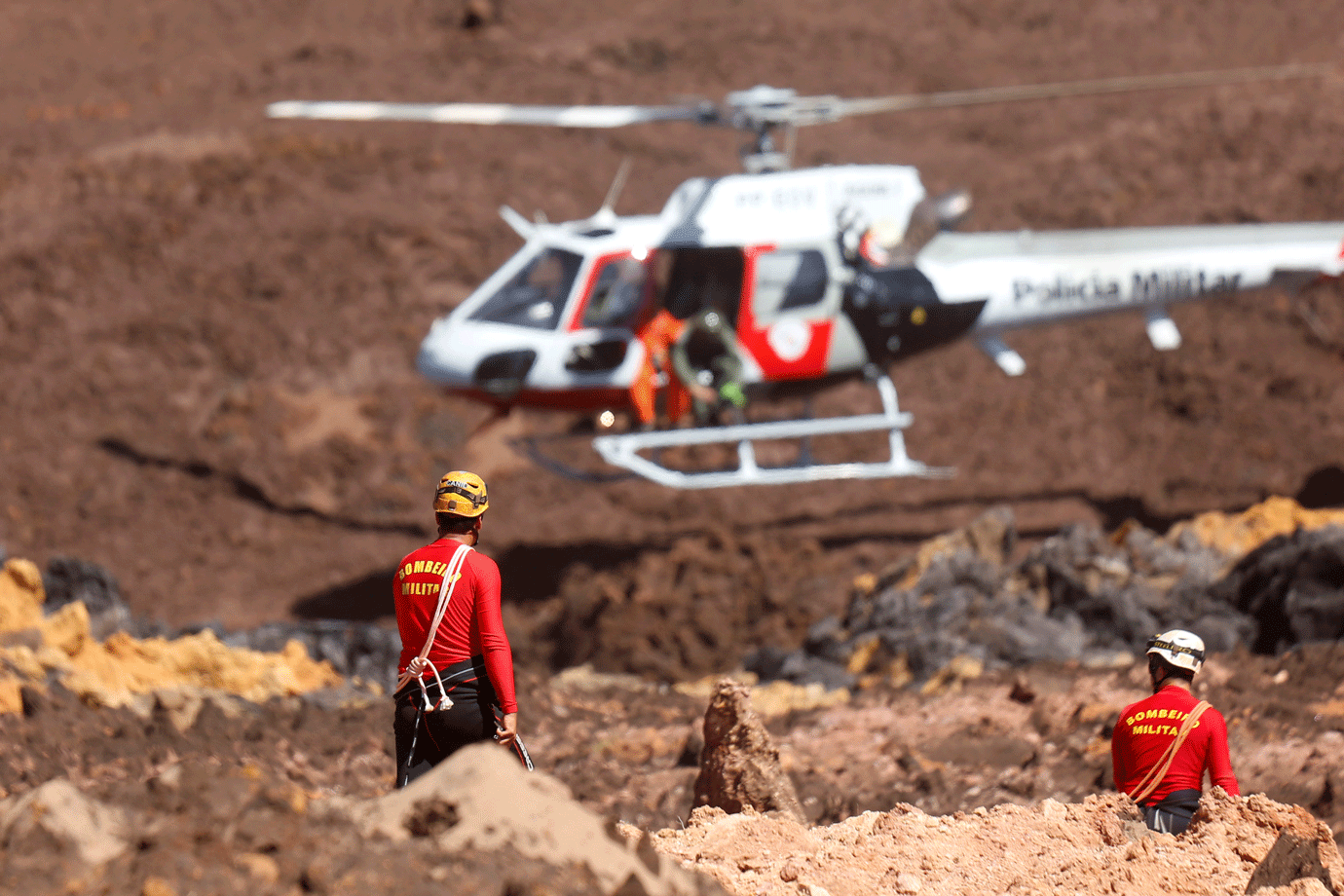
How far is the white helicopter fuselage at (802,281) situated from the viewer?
31.1 feet

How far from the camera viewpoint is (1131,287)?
10.4 m

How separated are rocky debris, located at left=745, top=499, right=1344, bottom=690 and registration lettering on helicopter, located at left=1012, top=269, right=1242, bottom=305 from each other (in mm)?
2246

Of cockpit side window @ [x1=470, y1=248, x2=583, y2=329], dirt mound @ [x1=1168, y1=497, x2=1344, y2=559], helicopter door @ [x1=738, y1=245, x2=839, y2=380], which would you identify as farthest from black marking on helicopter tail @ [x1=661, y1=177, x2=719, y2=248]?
dirt mound @ [x1=1168, y1=497, x2=1344, y2=559]

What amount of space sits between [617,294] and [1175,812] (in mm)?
6510

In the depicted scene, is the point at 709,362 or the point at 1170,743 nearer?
the point at 1170,743

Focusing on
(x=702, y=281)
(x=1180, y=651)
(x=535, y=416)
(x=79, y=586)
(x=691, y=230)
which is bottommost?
(x=79, y=586)

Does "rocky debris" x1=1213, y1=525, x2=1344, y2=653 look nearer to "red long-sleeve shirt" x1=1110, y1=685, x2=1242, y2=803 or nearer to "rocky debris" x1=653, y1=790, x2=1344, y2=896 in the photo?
"red long-sleeve shirt" x1=1110, y1=685, x2=1242, y2=803

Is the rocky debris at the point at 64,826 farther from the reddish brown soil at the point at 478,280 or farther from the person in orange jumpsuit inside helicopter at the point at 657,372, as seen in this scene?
the person in orange jumpsuit inside helicopter at the point at 657,372

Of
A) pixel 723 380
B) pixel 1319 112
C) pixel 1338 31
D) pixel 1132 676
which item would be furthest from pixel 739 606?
pixel 1338 31

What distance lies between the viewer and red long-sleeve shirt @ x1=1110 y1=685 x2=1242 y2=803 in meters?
3.76

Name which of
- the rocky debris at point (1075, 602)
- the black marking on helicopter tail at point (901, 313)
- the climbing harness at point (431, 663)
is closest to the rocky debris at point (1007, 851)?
the climbing harness at point (431, 663)

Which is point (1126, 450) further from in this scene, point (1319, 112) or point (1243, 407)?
point (1319, 112)

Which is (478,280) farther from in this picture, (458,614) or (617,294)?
(458,614)

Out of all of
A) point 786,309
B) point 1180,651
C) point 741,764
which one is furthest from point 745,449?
point 1180,651
